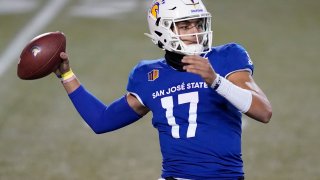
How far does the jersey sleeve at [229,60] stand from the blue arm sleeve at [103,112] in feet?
2.30

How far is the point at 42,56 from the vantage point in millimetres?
5367

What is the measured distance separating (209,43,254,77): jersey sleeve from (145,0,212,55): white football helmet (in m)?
0.14

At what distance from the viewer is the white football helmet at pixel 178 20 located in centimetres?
474

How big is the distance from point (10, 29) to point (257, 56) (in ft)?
12.2

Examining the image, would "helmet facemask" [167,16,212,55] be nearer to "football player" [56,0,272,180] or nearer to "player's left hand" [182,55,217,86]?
"football player" [56,0,272,180]

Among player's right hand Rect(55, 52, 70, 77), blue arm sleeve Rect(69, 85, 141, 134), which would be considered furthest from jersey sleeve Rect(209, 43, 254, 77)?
player's right hand Rect(55, 52, 70, 77)

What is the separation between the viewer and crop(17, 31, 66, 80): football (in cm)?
536

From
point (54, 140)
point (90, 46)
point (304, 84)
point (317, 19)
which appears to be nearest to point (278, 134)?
point (304, 84)

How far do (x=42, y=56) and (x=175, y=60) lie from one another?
92 cm

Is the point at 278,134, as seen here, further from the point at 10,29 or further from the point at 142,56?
the point at 10,29

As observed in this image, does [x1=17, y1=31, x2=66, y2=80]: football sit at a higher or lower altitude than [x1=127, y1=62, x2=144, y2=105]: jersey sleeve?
higher

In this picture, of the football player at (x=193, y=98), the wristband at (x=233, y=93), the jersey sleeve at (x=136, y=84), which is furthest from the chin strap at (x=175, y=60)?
the wristband at (x=233, y=93)

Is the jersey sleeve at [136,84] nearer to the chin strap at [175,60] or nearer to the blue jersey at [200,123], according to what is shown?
the blue jersey at [200,123]

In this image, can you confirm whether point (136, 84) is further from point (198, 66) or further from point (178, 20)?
point (198, 66)
